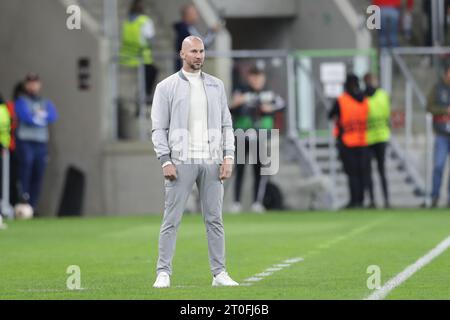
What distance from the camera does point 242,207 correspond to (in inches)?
1234

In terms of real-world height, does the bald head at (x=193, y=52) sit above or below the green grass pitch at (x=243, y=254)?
above

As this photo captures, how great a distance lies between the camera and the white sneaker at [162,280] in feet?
48.0

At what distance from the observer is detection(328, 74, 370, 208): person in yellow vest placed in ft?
98.4

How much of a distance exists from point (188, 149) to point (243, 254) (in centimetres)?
490

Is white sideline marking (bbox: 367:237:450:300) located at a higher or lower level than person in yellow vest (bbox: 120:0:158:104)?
lower

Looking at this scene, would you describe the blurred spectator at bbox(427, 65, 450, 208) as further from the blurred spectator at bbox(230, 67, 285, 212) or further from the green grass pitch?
the blurred spectator at bbox(230, 67, 285, 212)

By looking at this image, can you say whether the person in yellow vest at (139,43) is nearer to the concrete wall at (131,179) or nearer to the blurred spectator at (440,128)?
the concrete wall at (131,179)

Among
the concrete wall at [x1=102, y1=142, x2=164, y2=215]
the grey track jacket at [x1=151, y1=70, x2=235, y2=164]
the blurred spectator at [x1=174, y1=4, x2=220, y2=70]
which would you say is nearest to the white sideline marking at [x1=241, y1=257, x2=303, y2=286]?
the grey track jacket at [x1=151, y1=70, x2=235, y2=164]

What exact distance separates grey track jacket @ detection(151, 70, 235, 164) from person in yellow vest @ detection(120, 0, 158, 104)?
663 inches

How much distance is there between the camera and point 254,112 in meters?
30.2

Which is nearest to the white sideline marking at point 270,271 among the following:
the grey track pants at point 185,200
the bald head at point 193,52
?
the grey track pants at point 185,200


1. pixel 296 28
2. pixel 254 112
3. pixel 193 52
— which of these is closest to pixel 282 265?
pixel 193 52
